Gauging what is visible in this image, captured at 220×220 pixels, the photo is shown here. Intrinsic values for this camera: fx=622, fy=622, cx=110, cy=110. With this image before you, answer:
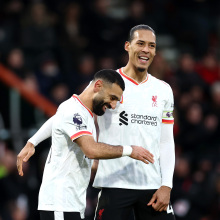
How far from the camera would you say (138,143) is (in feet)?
16.2

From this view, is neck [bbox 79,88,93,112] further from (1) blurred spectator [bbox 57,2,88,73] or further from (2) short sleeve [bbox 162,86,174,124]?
(1) blurred spectator [bbox 57,2,88,73]

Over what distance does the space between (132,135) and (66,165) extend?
60cm

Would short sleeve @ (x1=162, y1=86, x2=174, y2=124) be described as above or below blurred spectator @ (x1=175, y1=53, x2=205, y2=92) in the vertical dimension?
above

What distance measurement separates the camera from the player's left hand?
4.89 metres

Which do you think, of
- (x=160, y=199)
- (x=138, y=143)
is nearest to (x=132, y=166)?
(x=138, y=143)

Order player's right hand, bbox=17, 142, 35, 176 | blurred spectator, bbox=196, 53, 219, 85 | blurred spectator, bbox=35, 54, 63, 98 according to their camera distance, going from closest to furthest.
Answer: player's right hand, bbox=17, 142, 35, 176
blurred spectator, bbox=35, 54, 63, 98
blurred spectator, bbox=196, 53, 219, 85

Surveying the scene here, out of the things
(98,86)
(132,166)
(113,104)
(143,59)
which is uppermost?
(143,59)

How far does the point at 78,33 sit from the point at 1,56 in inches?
77.5

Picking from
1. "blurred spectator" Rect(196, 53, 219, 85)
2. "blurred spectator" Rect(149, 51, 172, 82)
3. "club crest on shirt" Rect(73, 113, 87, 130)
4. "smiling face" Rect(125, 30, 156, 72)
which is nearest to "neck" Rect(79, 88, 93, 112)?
"club crest on shirt" Rect(73, 113, 87, 130)

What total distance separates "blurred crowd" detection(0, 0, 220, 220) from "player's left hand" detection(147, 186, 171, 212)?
2907 millimetres

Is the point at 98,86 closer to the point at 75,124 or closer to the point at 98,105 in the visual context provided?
the point at 98,105

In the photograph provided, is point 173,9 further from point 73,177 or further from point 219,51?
point 73,177

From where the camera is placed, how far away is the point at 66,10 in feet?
34.1

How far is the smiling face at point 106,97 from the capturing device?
185 inches
